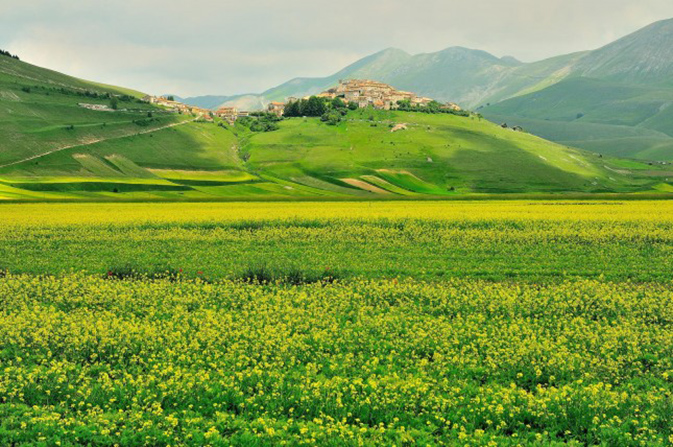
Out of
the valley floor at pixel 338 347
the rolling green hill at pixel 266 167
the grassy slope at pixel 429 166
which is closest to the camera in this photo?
the valley floor at pixel 338 347

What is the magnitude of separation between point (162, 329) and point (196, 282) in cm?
856

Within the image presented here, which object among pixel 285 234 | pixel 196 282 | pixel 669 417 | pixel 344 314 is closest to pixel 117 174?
pixel 285 234

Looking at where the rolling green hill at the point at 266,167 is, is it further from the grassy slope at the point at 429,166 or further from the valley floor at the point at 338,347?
the valley floor at the point at 338,347

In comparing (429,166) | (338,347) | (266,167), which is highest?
(429,166)

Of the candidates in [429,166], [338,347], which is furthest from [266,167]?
[338,347]

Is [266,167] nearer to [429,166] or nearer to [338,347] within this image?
[429,166]

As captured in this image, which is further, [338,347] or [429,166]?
[429,166]

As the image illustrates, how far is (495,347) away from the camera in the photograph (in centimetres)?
1712

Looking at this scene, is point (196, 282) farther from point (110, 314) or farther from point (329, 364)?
point (329, 364)

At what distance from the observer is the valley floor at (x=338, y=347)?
1239cm

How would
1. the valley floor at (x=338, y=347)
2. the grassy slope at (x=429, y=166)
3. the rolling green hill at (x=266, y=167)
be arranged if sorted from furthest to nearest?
1. the grassy slope at (x=429, y=166)
2. the rolling green hill at (x=266, y=167)
3. the valley floor at (x=338, y=347)

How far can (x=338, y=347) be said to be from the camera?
1736cm

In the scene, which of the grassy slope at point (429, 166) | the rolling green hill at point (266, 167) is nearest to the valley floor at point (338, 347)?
the rolling green hill at point (266, 167)

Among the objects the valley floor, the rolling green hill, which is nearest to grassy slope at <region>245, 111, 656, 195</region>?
the rolling green hill
